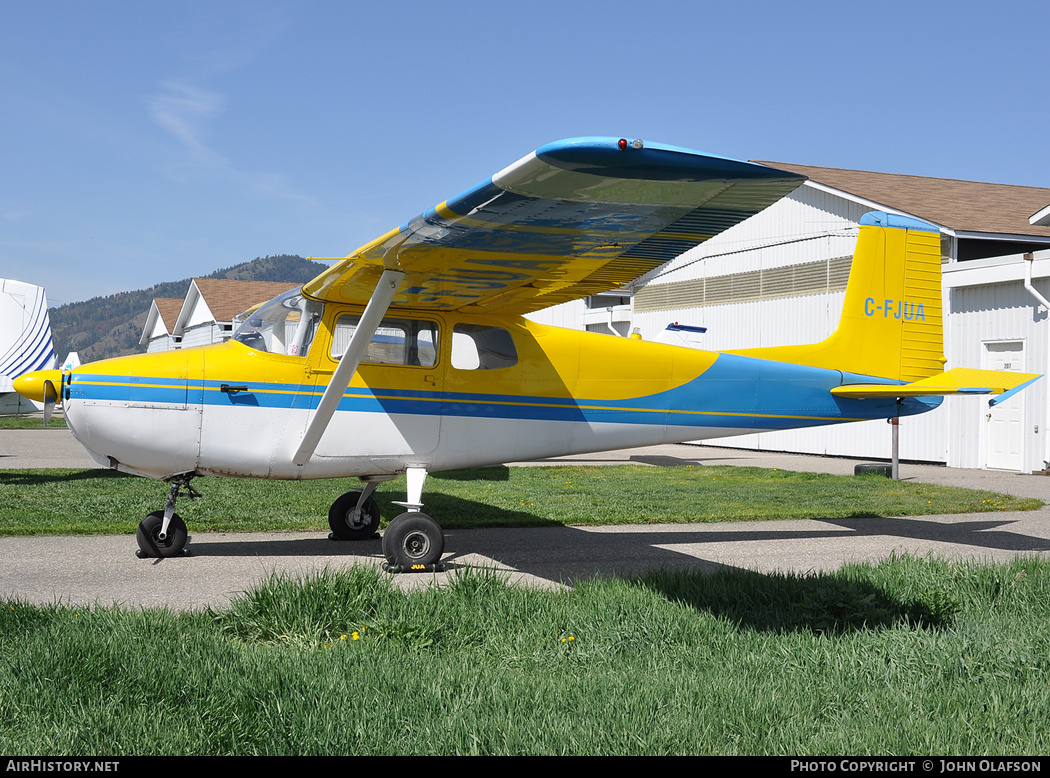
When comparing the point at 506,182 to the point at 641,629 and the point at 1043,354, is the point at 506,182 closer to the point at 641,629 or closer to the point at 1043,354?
the point at 641,629

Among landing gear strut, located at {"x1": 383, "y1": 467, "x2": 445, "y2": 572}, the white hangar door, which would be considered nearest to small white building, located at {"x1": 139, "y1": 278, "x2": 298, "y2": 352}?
the white hangar door

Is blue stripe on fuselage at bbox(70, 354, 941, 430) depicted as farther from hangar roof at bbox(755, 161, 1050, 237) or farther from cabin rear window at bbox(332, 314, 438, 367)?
hangar roof at bbox(755, 161, 1050, 237)

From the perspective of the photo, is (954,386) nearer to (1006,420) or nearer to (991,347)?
(1006,420)

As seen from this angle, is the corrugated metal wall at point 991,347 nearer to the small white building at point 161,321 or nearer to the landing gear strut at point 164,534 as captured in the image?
the landing gear strut at point 164,534

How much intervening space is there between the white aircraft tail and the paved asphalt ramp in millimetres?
5980

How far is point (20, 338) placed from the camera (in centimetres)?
1495

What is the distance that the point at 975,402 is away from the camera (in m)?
16.8

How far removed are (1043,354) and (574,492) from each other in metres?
9.73

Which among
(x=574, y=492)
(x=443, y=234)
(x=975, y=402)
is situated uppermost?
(x=443, y=234)

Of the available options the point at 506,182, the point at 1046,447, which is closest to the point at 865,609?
the point at 506,182

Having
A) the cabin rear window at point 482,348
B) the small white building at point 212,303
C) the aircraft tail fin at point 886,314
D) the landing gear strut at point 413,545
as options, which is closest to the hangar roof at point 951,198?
the aircraft tail fin at point 886,314

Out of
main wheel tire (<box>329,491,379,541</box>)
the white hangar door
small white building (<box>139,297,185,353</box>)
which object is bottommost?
main wheel tire (<box>329,491,379,541</box>)

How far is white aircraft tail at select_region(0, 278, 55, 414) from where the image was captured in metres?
14.8

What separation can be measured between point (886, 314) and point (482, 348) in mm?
4636
